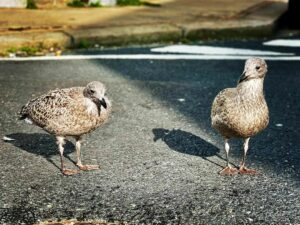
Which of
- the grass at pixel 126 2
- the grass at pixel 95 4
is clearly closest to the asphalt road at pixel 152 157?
the grass at pixel 95 4

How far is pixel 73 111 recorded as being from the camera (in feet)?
13.6

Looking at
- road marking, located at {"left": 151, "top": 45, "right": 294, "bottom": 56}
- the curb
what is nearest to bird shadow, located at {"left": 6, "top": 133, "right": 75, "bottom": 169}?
the curb

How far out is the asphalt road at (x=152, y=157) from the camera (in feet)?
12.0

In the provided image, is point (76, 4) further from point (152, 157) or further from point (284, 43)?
point (152, 157)

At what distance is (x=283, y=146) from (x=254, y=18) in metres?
5.47

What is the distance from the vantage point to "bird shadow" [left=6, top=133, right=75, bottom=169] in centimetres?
466

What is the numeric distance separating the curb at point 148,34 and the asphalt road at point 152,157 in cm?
108

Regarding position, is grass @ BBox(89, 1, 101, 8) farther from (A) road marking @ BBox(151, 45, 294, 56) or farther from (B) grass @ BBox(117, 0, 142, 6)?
(A) road marking @ BBox(151, 45, 294, 56)

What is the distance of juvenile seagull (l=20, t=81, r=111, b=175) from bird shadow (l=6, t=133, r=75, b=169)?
1.16 ft

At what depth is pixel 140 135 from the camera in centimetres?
507

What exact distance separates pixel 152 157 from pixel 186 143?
43 cm

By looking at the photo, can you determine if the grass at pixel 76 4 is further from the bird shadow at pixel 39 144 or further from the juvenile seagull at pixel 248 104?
the juvenile seagull at pixel 248 104

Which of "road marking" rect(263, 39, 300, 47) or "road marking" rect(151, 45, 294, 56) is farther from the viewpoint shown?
"road marking" rect(263, 39, 300, 47)

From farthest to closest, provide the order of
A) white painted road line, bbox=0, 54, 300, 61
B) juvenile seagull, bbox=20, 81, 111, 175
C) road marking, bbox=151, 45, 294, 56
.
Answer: road marking, bbox=151, 45, 294, 56 → white painted road line, bbox=0, 54, 300, 61 → juvenile seagull, bbox=20, 81, 111, 175
